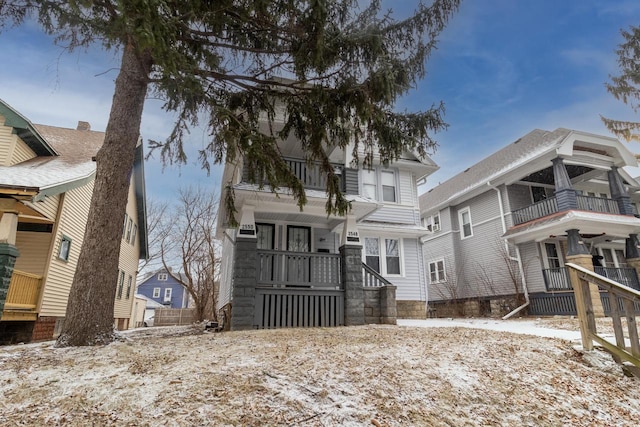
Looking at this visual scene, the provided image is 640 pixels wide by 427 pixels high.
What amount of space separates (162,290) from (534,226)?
39993 millimetres

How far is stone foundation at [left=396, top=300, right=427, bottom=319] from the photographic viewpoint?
13.5 meters

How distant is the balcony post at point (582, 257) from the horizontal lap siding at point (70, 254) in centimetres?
1759

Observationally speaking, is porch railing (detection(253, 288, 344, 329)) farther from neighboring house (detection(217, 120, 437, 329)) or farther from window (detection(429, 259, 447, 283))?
window (detection(429, 259, 447, 283))

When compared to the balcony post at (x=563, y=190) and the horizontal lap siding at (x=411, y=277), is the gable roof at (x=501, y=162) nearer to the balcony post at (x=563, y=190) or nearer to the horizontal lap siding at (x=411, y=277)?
the balcony post at (x=563, y=190)

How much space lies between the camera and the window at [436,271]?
1958 centimetres

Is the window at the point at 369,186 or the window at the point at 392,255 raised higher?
the window at the point at 369,186

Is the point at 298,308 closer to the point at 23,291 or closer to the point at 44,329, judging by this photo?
the point at 23,291

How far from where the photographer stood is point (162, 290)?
41.8m

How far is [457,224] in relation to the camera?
64.6 feet

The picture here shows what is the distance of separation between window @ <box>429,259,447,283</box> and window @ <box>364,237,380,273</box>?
7.14 m

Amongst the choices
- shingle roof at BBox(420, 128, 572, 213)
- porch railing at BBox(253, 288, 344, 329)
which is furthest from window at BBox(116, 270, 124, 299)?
shingle roof at BBox(420, 128, 572, 213)

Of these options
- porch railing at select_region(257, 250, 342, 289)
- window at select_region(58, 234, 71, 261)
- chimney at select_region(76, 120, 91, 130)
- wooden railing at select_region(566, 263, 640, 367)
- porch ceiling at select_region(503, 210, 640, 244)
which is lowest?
wooden railing at select_region(566, 263, 640, 367)

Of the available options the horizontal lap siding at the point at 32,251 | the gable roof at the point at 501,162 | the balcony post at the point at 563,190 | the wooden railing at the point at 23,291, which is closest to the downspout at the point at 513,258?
the gable roof at the point at 501,162

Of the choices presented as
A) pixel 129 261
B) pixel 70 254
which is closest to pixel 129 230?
pixel 129 261
